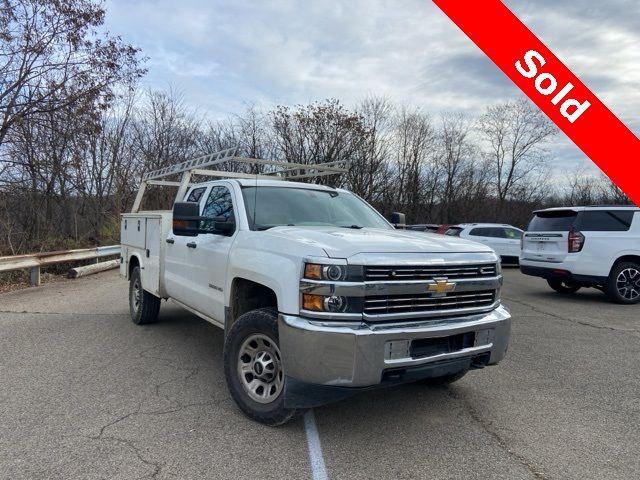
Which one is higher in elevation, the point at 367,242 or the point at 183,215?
the point at 183,215

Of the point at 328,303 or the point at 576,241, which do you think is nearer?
the point at 328,303

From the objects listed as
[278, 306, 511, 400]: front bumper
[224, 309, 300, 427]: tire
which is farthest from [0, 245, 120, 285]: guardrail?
[278, 306, 511, 400]: front bumper

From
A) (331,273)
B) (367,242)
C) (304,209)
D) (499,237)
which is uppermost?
(304,209)

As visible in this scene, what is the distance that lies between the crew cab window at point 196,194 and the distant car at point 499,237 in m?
14.0

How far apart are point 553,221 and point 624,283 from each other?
1.90 meters

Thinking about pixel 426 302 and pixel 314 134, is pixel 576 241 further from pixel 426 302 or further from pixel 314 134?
pixel 314 134

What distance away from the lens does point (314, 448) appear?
132 inches

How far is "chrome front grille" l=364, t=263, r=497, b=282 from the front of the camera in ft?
10.8

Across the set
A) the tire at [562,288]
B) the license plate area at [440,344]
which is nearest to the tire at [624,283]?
the tire at [562,288]

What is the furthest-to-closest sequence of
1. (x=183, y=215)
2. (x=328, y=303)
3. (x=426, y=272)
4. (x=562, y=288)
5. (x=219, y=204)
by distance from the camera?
(x=562, y=288)
(x=219, y=204)
(x=183, y=215)
(x=426, y=272)
(x=328, y=303)

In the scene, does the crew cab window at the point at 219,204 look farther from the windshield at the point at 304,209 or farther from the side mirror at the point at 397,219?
the side mirror at the point at 397,219

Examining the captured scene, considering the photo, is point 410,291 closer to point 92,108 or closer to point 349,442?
point 349,442

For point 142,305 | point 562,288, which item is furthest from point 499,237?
point 142,305

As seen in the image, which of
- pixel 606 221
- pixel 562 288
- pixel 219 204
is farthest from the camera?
pixel 562 288
